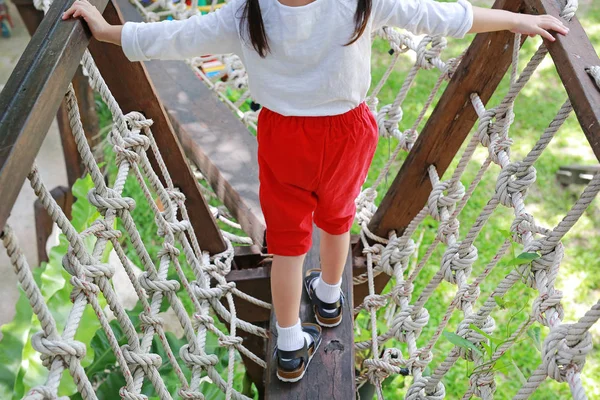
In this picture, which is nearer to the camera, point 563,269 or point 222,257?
point 222,257

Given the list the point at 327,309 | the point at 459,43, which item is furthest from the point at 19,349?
the point at 459,43

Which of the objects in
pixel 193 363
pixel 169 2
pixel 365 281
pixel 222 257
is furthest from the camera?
pixel 169 2

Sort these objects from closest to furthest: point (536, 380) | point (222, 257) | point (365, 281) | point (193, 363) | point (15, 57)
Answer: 1. point (536, 380)
2. point (193, 363)
3. point (222, 257)
4. point (365, 281)
5. point (15, 57)

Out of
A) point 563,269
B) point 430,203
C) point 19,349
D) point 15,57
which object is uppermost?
point 430,203

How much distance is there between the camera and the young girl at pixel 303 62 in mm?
1004

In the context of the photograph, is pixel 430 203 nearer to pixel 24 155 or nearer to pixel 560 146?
pixel 24 155

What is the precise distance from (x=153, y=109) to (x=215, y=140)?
1.37 ft

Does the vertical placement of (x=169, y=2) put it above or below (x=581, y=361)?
below

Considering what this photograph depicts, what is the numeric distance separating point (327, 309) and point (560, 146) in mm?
2183

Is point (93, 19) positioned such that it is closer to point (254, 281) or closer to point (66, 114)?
point (254, 281)

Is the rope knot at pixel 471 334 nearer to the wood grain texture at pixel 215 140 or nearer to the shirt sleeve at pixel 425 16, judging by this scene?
the shirt sleeve at pixel 425 16

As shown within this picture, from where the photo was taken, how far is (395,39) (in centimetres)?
164

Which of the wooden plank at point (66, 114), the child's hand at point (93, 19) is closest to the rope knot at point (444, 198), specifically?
the child's hand at point (93, 19)

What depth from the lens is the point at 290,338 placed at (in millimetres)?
1314
